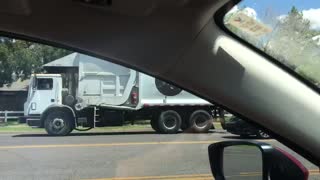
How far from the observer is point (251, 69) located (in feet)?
8.32

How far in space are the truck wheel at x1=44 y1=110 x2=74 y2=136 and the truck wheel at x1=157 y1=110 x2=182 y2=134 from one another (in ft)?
8.32

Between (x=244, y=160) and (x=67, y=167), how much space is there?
20.8ft

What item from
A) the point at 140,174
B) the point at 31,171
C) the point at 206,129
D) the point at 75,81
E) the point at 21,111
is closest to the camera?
the point at 140,174

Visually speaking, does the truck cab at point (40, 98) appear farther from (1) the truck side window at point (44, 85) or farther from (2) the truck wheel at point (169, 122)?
(2) the truck wheel at point (169, 122)

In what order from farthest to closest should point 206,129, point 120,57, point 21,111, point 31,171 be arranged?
point 21,111, point 206,129, point 31,171, point 120,57

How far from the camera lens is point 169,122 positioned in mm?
15156

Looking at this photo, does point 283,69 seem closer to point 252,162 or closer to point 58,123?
point 252,162

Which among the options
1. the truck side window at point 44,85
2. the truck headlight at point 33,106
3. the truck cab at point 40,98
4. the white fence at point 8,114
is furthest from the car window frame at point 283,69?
the truck headlight at point 33,106

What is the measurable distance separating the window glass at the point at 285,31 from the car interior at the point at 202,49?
0.04 metres

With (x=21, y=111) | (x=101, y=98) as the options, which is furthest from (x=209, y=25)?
(x=101, y=98)

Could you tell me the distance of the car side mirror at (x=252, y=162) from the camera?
2.03m

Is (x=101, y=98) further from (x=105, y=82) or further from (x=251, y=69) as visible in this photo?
(x=251, y=69)

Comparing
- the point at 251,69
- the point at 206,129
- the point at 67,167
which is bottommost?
the point at 67,167

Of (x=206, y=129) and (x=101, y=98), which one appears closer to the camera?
(x=206, y=129)
